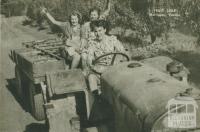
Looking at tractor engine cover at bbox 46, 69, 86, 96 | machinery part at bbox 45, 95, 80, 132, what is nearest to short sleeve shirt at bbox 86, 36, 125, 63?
tractor engine cover at bbox 46, 69, 86, 96

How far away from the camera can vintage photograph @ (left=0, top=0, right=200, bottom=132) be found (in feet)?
15.8

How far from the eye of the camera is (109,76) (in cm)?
594

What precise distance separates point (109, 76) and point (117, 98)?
0.53 m

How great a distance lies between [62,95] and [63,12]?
40.1 ft

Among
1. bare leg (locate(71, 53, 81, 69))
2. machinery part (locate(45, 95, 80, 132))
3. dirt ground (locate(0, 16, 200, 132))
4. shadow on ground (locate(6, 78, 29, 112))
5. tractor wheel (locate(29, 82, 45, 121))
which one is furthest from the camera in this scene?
shadow on ground (locate(6, 78, 29, 112))

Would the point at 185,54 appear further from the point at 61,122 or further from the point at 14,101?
the point at 61,122

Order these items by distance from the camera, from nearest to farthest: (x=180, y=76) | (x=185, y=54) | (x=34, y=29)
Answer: (x=180, y=76)
(x=185, y=54)
(x=34, y=29)

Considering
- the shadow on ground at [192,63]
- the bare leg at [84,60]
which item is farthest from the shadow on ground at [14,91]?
the shadow on ground at [192,63]

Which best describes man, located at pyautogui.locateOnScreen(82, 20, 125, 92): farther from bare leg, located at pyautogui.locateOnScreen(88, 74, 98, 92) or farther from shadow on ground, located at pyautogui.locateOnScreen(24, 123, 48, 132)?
shadow on ground, located at pyautogui.locateOnScreen(24, 123, 48, 132)

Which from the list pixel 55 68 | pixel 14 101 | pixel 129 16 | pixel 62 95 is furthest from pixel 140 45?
pixel 62 95

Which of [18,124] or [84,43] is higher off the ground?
[84,43]

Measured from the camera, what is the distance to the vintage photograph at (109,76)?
15.8 ft

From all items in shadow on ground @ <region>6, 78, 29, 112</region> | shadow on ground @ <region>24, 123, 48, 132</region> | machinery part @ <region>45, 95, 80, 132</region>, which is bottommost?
shadow on ground @ <region>24, 123, 48, 132</region>

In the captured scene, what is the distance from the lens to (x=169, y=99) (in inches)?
183
